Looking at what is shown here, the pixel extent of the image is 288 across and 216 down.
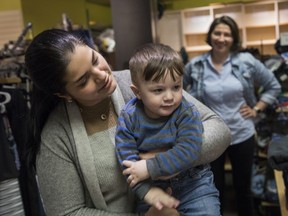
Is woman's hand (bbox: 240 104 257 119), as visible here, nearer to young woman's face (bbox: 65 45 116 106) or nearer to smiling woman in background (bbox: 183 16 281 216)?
smiling woman in background (bbox: 183 16 281 216)

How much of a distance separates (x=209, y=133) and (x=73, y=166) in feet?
1.37

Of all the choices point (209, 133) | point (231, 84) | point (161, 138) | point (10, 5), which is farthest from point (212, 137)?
point (10, 5)

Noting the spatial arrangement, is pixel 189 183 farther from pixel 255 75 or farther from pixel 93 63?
pixel 255 75

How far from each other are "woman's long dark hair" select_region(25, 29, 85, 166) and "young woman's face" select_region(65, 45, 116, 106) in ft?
0.06

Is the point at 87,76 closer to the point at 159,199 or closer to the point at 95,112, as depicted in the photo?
the point at 95,112

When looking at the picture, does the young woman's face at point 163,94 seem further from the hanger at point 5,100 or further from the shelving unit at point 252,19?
the shelving unit at point 252,19

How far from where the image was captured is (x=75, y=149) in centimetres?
100

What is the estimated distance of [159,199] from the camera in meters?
0.93

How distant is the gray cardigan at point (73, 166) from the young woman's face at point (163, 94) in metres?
0.13

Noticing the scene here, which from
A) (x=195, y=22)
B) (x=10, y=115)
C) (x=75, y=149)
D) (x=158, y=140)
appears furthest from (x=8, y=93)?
(x=195, y=22)

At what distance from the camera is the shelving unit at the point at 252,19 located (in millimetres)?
2850

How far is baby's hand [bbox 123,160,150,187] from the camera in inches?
36.9

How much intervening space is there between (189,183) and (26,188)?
4.71 ft

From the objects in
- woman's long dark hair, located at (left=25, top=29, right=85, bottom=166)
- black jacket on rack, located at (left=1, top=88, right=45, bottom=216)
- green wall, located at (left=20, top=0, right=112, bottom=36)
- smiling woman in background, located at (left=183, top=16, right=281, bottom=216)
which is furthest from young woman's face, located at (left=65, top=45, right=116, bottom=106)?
green wall, located at (left=20, top=0, right=112, bottom=36)
